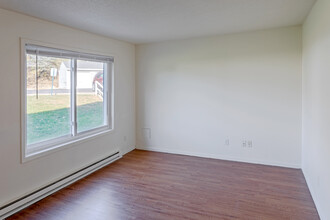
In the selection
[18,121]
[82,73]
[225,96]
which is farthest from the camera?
[225,96]

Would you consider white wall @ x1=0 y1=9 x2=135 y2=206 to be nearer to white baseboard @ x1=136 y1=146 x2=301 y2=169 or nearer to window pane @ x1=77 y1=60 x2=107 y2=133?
window pane @ x1=77 y1=60 x2=107 y2=133

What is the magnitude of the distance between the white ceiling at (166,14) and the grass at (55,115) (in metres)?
1.13

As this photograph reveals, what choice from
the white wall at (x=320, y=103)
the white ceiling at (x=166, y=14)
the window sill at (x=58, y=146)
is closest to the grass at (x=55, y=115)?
the window sill at (x=58, y=146)

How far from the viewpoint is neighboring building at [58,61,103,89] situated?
3.41m

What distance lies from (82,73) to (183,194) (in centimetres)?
256

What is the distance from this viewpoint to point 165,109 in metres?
4.82

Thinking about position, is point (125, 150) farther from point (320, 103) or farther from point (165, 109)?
point (320, 103)

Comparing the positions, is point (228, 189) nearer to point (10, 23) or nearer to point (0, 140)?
point (0, 140)

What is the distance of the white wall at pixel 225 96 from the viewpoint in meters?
3.79

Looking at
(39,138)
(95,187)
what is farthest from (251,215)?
(39,138)

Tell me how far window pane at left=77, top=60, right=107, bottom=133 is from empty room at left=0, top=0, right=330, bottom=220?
0.07ft

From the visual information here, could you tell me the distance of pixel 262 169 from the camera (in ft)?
12.4

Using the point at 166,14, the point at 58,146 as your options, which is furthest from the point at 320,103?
the point at 58,146

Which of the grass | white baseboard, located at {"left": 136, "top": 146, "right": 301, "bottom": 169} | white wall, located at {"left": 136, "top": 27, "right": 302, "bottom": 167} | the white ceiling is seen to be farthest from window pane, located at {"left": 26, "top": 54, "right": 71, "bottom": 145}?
white baseboard, located at {"left": 136, "top": 146, "right": 301, "bottom": 169}
